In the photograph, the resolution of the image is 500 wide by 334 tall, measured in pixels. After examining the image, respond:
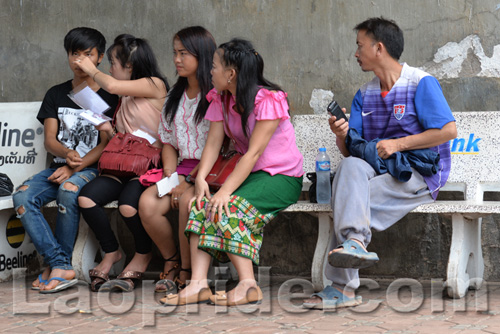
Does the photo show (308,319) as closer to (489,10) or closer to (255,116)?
(255,116)

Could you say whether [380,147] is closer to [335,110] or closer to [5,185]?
[335,110]

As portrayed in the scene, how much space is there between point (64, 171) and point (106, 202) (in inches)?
16.4

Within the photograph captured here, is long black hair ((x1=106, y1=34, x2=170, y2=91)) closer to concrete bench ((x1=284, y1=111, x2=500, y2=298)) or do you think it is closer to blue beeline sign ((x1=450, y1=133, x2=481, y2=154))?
concrete bench ((x1=284, y1=111, x2=500, y2=298))

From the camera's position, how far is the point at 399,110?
13.5ft

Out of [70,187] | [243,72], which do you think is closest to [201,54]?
[243,72]

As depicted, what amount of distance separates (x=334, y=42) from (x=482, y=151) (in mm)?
1233

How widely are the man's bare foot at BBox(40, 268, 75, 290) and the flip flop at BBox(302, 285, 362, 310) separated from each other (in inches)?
60.5

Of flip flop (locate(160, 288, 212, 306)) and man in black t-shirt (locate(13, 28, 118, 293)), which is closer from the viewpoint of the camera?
flip flop (locate(160, 288, 212, 306))

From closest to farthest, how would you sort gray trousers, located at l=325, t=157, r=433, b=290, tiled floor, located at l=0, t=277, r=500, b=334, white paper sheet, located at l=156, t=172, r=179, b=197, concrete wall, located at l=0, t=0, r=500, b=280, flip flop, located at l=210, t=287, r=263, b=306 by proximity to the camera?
tiled floor, located at l=0, t=277, r=500, b=334 → gray trousers, located at l=325, t=157, r=433, b=290 → flip flop, located at l=210, t=287, r=263, b=306 → white paper sheet, located at l=156, t=172, r=179, b=197 → concrete wall, located at l=0, t=0, r=500, b=280

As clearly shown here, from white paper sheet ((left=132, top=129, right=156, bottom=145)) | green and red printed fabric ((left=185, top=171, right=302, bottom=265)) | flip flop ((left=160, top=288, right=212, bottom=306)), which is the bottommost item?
flip flop ((left=160, top=288, right=212, bottom=306))

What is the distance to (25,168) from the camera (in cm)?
529

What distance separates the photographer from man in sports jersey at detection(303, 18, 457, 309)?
149 inches

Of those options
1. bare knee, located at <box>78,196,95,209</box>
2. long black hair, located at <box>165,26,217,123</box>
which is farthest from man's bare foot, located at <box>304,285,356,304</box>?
bare knee, located at <box>78,196,95,209</box>

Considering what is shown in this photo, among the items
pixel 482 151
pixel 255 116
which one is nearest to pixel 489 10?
pixel 482 151
